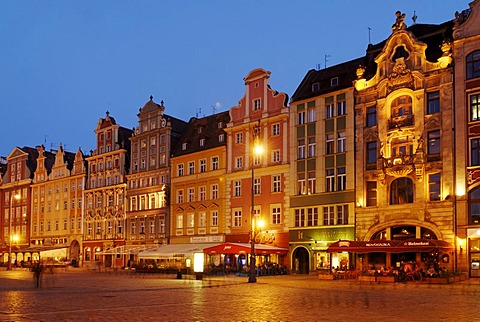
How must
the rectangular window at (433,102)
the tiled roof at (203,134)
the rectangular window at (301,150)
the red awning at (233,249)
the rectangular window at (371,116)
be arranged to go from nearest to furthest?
the rectangular window at (433,102)
the red awning at (233,249)
the rectangular window at (371,116)
the rectangular window at (301,150)
the tiled roof at (203,134)

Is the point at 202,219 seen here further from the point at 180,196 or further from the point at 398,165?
the point at 398,165

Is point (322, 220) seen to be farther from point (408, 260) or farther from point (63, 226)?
point (63, 226)

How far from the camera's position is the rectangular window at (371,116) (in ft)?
152

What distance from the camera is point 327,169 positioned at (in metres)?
49.1

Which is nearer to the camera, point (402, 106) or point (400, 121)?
point (400, 121)

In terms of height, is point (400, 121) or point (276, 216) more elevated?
point (400, 121)

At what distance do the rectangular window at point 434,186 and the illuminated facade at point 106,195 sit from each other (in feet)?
119

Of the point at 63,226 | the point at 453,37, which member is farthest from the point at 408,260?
the point at 63,226

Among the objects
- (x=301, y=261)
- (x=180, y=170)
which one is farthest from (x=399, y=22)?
(x=180, y=170)

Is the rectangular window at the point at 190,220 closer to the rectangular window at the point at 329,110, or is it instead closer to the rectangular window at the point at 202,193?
the rectangular window at the point at 202,193

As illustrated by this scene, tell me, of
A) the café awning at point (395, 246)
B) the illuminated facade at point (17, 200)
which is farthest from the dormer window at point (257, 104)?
the illuminated facade at point (17, 200)

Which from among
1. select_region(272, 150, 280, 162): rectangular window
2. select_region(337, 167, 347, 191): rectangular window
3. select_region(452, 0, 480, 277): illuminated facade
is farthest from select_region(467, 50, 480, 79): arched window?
select_region(272, 150, 280, 162): rectangular window

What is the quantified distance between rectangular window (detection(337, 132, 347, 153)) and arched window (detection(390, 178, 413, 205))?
17.0 ft

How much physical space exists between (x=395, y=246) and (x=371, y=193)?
28.0ft
